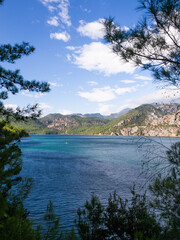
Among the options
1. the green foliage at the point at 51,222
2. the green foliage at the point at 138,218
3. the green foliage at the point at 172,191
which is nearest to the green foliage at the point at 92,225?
the green foliage at the point at 138,218

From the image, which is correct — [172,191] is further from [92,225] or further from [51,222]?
[51,222]

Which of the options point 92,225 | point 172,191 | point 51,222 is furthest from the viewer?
point 92,225

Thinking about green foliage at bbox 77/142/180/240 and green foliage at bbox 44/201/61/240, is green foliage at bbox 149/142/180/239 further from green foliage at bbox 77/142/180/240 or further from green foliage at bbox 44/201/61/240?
green foliage at bbox 44/201/61/240

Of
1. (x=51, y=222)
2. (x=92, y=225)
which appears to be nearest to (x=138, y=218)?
(x=92, y=225)

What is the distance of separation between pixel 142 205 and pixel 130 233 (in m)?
1.33

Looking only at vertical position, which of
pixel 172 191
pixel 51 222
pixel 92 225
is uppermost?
pixel 172 191

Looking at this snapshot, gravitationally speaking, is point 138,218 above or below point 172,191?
below

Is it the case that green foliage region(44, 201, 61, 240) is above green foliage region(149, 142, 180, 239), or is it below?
below

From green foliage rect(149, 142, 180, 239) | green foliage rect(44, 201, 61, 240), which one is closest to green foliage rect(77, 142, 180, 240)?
green foliage rect(149, 142, 180, 239)

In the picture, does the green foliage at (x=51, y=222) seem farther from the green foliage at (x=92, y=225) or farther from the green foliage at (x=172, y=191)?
the green foliage at (x=172, y=191)

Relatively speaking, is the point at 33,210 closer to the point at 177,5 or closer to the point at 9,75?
the point at 9,75

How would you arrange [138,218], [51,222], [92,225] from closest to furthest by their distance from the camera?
[51,222] → [138,218] → [92,225]

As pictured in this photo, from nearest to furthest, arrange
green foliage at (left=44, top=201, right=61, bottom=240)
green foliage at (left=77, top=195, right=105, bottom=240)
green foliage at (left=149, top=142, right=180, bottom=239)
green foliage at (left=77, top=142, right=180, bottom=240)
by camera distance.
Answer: green foliage at (left=149, top=142, right=180, bottom=239)
green foliage at (left=44, top=201, right=61, bottom=240)
green foliage at (left=77, top=142, right=180, bottom=240)
green foliage at (left=77, top=195, right=105, bottom=240)

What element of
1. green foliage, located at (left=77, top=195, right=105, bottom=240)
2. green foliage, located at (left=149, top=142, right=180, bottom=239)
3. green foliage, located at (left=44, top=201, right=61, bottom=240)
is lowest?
green foliage, located at (left=77, top=195, right=105, bottom=240)
